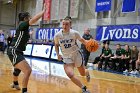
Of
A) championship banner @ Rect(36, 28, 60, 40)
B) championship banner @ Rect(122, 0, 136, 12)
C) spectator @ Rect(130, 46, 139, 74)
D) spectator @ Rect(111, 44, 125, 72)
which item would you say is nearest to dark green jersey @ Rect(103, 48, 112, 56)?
spectator @ Rect(111, 44, 125, 72)

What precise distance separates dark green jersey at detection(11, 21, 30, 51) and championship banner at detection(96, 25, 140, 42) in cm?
961

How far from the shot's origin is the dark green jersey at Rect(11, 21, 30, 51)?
5.78 metres

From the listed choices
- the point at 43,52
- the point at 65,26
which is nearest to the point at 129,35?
the point at 43,52

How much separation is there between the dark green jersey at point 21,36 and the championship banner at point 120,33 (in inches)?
379

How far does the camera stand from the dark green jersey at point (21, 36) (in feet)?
19.0

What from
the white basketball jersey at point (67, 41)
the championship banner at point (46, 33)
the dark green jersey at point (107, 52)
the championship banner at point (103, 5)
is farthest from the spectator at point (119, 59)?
the championship banner at point (46, 33)

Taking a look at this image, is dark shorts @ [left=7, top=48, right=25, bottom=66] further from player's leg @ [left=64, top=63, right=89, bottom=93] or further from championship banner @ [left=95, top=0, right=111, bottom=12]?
championship banner @ [left=95, top=0, right=111, bottom=12]

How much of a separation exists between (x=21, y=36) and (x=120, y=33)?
10474 mm

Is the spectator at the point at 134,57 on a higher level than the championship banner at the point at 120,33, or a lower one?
lower

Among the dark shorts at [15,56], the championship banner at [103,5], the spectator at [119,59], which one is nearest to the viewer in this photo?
→ the dark shorts at [15,56]

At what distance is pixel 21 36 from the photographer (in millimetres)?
5867

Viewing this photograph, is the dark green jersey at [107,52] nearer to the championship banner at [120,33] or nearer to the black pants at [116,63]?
the black pants at [116,63]

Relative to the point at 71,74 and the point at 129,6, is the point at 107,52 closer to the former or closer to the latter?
the point at 129,6

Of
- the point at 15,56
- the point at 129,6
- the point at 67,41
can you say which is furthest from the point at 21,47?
the point at 129,6
